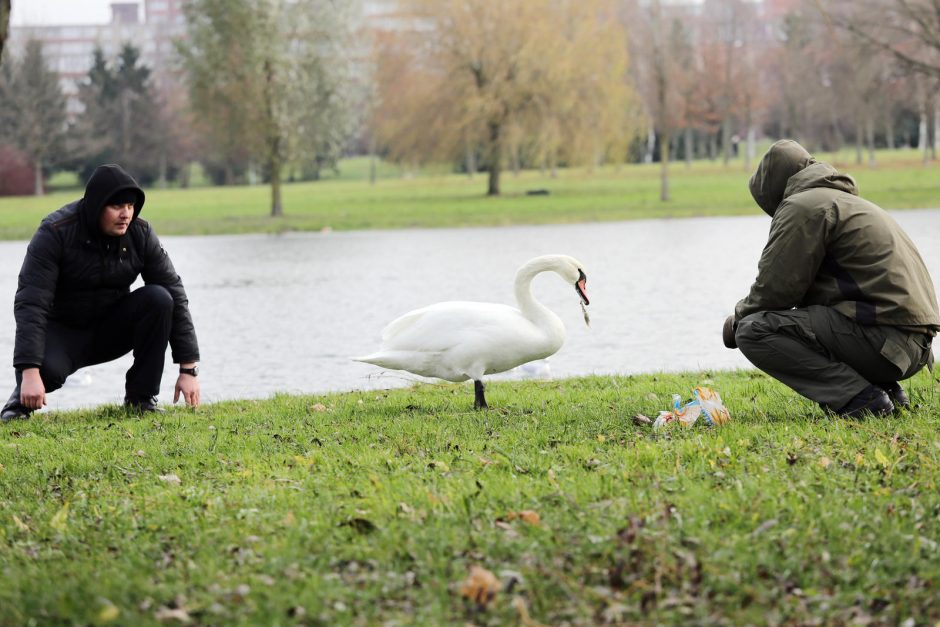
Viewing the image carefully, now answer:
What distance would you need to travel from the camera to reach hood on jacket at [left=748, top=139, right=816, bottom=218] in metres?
6.33

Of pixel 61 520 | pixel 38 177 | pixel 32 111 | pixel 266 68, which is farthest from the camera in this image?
pixel 32 111

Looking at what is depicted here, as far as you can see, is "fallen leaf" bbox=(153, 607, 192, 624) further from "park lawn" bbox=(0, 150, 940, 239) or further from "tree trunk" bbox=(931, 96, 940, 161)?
"tree trunk" bbox=(931, 96, 940, 161)

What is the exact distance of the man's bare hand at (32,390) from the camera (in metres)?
6.84

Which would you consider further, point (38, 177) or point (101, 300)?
point (38, 177)

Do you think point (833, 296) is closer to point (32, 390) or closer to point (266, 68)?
point (32, 390)

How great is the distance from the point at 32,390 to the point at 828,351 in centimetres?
459

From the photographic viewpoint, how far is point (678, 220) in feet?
104

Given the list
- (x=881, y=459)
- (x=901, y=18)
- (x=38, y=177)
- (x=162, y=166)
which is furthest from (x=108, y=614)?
(x=162, y=166)

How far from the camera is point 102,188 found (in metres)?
7.24

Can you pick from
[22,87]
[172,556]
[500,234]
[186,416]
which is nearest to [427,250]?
[500,234]

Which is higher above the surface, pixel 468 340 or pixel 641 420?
pixel 468 340

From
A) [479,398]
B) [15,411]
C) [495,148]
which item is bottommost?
[15,411]

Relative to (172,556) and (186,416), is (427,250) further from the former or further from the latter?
(172,556)

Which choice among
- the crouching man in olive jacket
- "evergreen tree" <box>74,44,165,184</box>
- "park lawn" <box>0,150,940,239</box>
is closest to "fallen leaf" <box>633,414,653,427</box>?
the crouching man in olive jacket
